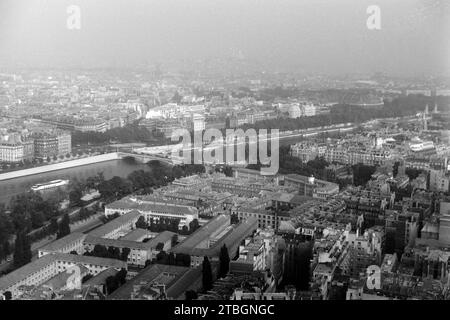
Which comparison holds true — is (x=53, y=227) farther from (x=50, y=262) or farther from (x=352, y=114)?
(x=352, y=114)

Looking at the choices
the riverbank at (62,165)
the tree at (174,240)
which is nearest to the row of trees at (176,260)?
the tree at (174,240)

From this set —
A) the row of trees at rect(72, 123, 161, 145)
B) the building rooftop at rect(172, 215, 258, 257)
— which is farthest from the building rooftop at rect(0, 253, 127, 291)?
the row of trees at rect(72, 123, 161, 145)

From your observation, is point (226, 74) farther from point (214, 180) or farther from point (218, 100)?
point (214, 180)

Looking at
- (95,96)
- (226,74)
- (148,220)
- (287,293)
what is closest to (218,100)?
(226,74)

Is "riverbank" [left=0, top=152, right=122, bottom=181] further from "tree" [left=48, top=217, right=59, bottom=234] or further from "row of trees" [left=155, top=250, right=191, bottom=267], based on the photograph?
"row of trees" [left=155, top=250, right=191, bottom=267]

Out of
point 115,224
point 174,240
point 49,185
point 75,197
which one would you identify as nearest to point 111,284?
point 174,240

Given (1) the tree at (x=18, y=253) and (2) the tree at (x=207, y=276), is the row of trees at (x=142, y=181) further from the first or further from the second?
(2) the tree at (x=207, y=276)
